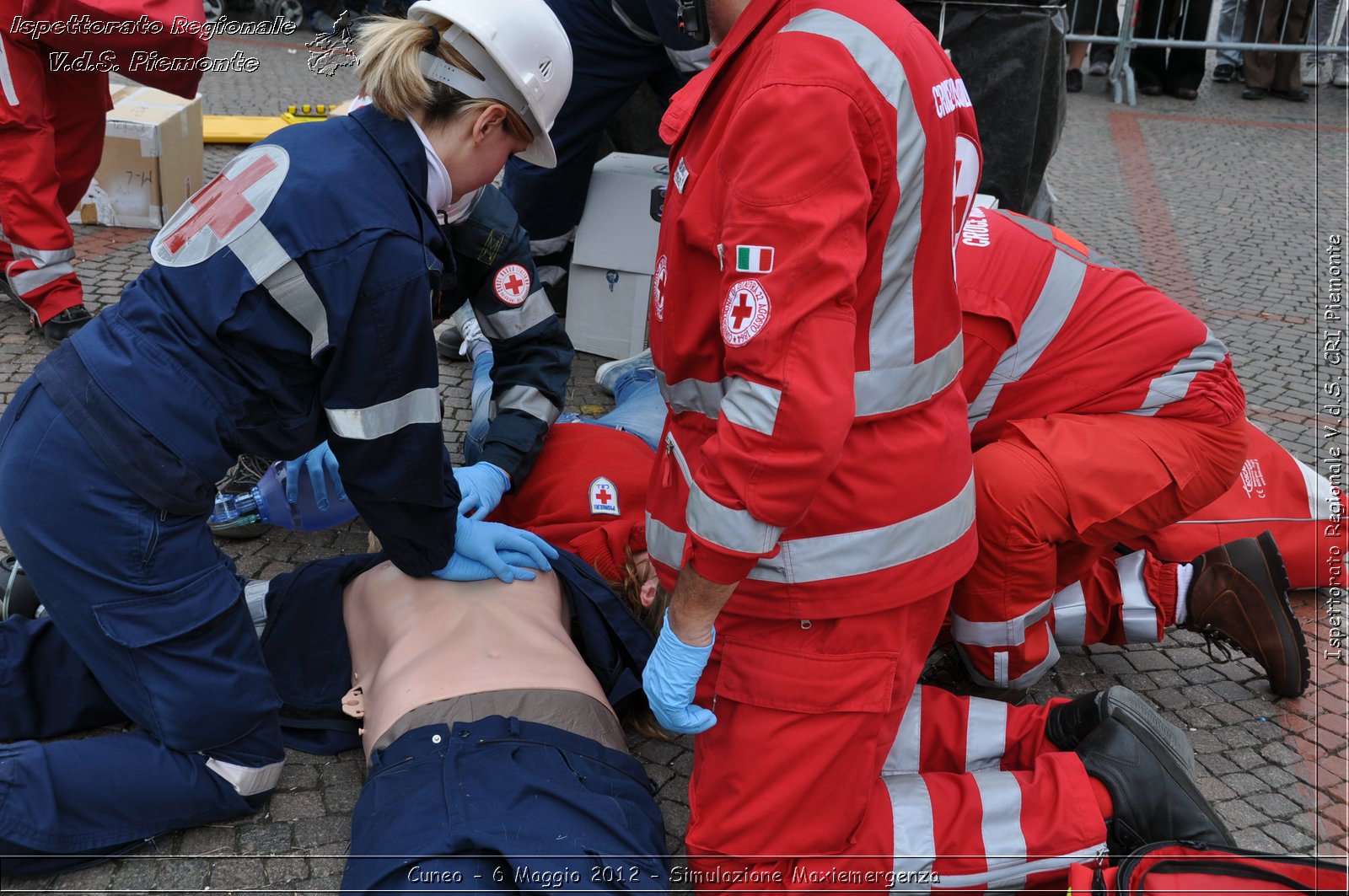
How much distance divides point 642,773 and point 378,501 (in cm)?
80

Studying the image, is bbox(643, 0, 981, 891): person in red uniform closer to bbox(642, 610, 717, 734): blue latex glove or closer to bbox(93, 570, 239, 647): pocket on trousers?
bbox(642, 610, 717, 734): blue latex glove

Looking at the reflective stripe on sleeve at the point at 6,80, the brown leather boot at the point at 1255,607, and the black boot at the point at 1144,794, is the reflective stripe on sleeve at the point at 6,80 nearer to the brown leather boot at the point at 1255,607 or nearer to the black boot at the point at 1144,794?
the black boot at the point at 1144,794

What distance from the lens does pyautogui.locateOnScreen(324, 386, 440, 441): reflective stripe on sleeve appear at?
224 cm

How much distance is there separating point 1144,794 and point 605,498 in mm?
1543

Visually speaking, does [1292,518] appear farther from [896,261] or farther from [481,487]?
[481,487]

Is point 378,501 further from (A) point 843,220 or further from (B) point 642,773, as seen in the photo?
(A) point 843,220

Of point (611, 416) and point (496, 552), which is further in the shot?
point (611, 416)

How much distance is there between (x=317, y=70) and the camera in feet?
27.8

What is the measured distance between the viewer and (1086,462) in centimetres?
277

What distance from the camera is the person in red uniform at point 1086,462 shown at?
9.05ft

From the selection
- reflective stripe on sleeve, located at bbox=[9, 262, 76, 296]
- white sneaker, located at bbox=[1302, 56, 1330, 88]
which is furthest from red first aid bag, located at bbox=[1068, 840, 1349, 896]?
white sneaker, located at bbox=[1302, 56, 1330, 88]

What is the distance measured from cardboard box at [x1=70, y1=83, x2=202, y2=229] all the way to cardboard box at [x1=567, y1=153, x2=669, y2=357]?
7.39ft

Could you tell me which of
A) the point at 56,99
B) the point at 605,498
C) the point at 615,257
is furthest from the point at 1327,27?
the point at 56,99

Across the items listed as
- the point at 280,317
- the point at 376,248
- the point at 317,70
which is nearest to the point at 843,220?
the point at 376,248
